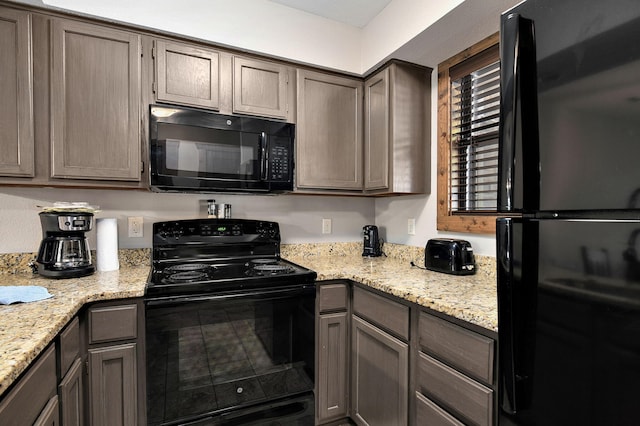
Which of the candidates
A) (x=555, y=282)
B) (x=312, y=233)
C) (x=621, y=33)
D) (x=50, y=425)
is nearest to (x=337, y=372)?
(x=312, y=233)

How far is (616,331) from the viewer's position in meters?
0.57

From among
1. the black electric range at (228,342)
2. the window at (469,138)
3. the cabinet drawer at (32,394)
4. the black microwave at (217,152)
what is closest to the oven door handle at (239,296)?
the black electric range at (228,342)

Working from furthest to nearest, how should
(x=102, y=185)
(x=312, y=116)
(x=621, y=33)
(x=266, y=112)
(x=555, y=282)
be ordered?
1. (x=312, y=116)
2. (x=266, y=112)
3. (x=102, y=185)
4. (x=555, y=282)
5. (x=621, y=33)

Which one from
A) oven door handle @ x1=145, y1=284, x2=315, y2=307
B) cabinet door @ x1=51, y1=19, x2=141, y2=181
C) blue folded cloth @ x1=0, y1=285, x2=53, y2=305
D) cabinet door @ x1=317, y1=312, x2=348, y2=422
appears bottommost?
cabinet door @ x1=317, y1=312, x2=348, y2=422

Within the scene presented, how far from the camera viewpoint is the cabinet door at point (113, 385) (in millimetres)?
1401

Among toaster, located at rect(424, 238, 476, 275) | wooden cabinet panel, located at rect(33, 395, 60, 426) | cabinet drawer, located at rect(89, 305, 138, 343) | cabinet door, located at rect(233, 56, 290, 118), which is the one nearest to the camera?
wooden cabinet panel, located at rect(33, 395, 60, 426)

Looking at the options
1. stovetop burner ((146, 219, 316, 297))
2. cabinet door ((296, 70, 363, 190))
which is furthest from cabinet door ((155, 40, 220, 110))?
stovetop burner ((146, 219, 316, 297))

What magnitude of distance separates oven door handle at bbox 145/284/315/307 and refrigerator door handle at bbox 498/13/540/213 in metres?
1.23

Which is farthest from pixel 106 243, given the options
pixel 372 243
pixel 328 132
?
pixel 372 243

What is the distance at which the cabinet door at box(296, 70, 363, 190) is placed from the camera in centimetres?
217

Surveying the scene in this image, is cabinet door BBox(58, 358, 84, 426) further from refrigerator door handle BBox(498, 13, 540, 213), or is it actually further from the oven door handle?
refrigerator door handle BBox(498, 13, 540, 213)

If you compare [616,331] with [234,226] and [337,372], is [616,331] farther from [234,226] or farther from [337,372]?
[234,226]

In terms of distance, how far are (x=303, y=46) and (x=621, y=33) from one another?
6.24 ft

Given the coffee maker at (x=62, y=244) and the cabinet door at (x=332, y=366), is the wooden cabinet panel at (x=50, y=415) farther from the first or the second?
the cabinet door at (x=332, y=366)
